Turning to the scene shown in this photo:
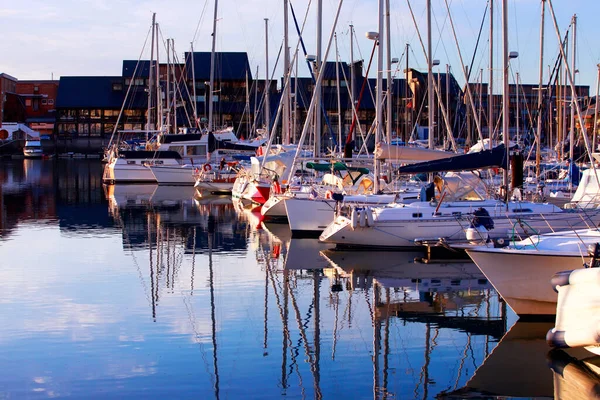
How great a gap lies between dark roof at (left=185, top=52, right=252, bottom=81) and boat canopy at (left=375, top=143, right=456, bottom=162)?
69919 mm

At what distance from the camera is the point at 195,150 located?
55.6 meters

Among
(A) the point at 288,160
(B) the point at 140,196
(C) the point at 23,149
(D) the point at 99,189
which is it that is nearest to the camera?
(A) the point at 288,160

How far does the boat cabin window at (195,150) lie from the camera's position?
2186 inches

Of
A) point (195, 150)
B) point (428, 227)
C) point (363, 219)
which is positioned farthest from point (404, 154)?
point (195, 150)

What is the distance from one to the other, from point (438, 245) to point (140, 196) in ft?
81.4

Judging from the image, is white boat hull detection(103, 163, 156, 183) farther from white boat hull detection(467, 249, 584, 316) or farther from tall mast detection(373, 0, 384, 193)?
white boat hull detection(467, 249, 584, 316)

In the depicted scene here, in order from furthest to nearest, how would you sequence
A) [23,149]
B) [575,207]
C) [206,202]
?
[23,149] → [206,202] → [575,207]

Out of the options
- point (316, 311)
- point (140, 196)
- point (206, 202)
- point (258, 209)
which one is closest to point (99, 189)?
point (140, 196)

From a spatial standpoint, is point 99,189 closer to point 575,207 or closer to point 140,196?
point 140,196

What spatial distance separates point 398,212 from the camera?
2247 cm

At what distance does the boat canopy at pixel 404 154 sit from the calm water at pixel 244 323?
3319 mm

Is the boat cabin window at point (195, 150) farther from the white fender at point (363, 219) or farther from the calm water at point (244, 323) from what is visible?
the white fender at point (363, 219)

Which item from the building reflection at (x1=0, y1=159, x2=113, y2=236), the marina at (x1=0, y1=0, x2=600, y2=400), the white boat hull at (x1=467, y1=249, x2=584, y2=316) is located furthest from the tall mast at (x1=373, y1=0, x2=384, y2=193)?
the white boat hull at (x1=467, y1=249, x2=584, y2=316)

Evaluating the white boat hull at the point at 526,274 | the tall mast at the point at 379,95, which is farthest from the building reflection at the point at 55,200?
the white boat hull at the point at 526,274
